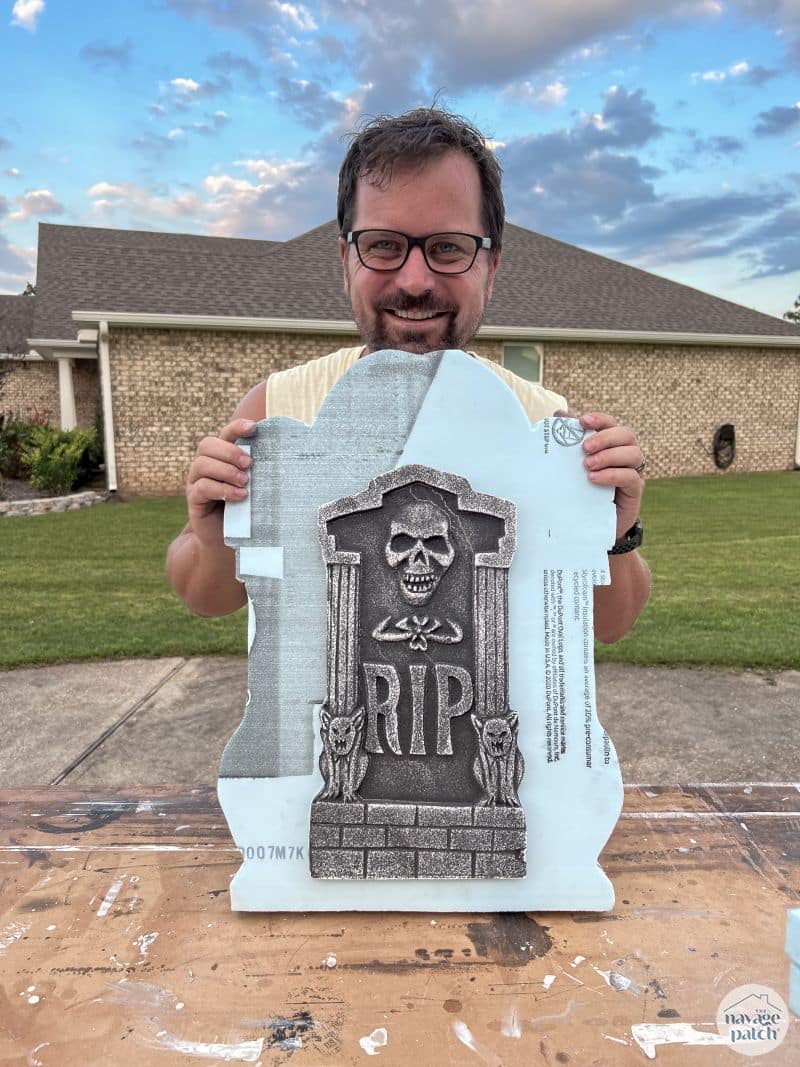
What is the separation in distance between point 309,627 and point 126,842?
0.77 meters

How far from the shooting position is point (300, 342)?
11680mm

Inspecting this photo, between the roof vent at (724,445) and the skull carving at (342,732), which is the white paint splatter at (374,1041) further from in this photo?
the roof vent at (724,445)

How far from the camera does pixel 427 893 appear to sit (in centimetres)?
145

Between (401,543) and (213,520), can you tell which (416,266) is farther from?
(213,520)

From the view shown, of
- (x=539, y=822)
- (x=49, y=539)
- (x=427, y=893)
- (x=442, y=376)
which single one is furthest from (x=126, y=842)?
(x=49, y=539)

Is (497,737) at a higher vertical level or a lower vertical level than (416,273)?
lower

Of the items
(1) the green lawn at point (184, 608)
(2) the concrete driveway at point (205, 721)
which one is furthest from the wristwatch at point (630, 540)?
(1) the green lawn at point (184, 608)

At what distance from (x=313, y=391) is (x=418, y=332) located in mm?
341

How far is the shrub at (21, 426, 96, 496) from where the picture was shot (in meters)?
11.2

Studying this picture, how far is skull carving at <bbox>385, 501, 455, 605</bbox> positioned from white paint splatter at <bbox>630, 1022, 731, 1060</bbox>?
30.8 inches

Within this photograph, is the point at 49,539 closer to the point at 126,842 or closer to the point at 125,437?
the point at 125,437

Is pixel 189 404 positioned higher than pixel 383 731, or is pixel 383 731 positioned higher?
pixel 189 404

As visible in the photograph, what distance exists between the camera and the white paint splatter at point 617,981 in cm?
123

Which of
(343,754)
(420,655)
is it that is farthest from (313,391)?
(343,754)
